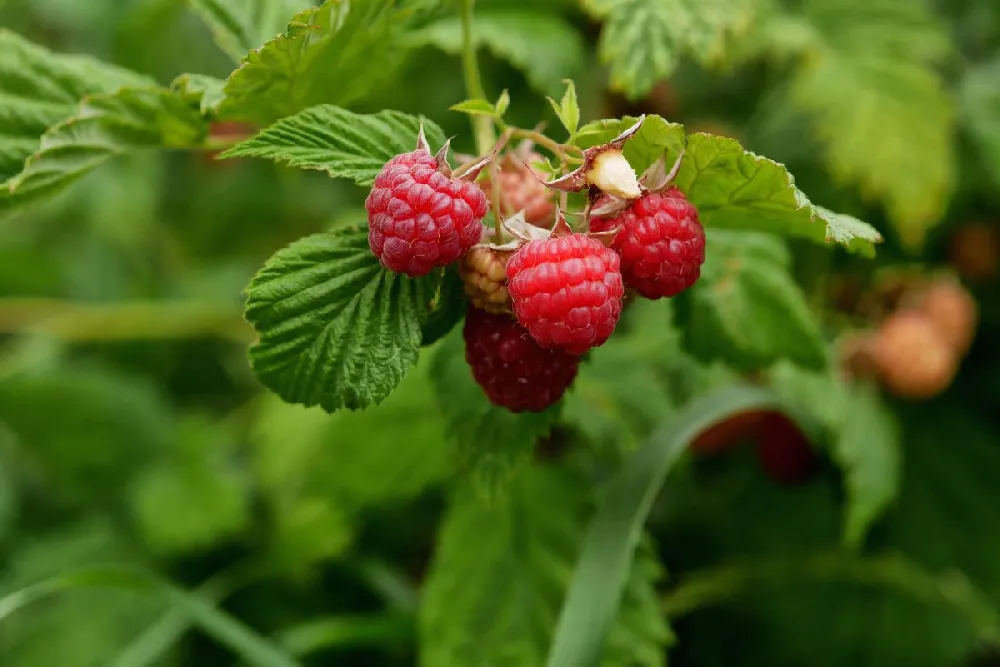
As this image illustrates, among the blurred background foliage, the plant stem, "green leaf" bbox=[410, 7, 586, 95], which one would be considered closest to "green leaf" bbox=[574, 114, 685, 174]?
the plant stem

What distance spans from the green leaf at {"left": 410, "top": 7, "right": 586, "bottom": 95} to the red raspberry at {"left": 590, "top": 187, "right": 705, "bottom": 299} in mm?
428

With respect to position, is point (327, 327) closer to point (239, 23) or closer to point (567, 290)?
point (567, 290)

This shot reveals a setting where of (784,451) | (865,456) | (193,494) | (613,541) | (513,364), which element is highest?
(513,364)

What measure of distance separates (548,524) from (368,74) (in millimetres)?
454

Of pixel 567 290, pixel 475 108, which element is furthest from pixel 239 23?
pixel 567 290

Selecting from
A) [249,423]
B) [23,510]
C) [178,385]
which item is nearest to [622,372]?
[249,423]

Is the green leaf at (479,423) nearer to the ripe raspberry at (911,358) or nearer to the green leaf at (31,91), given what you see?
the green leaf at (31,91)

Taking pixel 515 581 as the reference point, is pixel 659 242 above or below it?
above

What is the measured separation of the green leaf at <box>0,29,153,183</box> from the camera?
661mm

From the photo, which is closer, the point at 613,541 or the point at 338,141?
the point at 338,141

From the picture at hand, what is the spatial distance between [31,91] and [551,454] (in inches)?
23.9

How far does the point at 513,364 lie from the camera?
57cm

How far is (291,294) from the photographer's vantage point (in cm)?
55

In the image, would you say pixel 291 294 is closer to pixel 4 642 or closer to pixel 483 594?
pixel 483 594
